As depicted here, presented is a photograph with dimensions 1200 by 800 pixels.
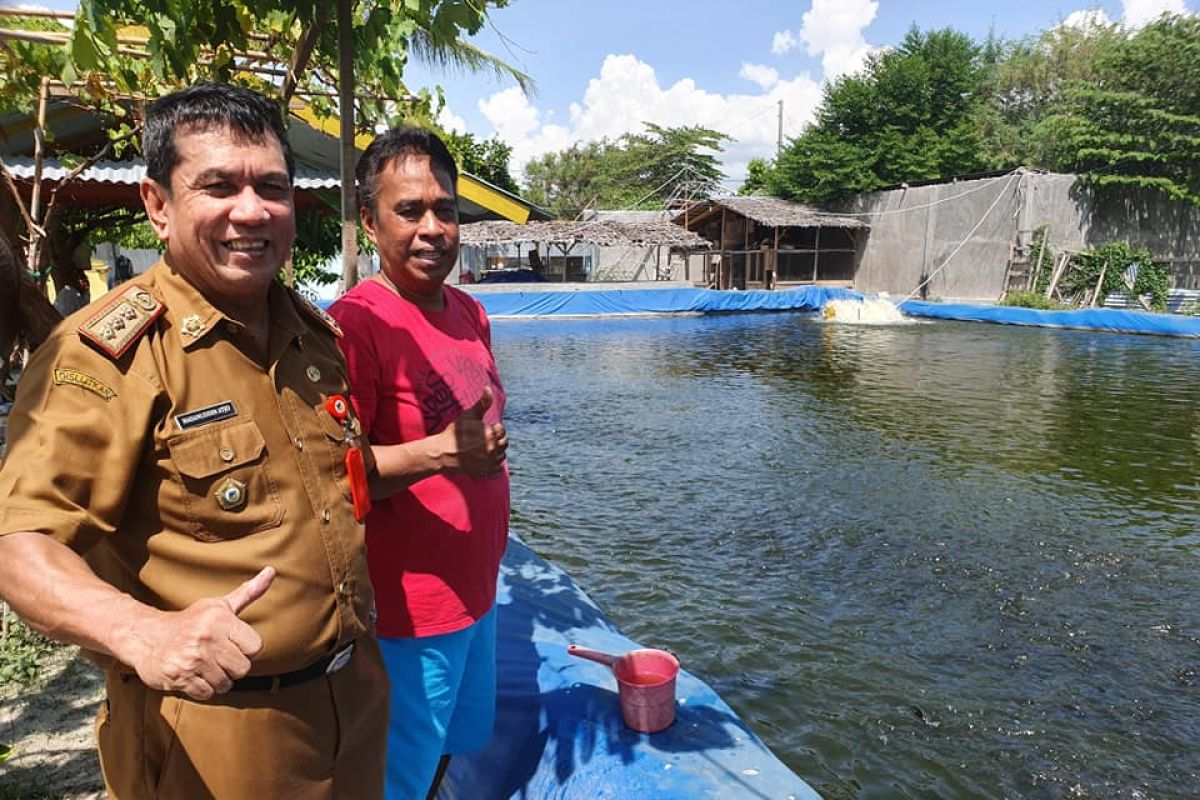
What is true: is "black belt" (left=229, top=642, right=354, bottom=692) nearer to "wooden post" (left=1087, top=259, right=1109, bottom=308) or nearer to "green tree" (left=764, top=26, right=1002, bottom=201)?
"wooden post" (left=1087, top=259, right=1109, bottom=308)

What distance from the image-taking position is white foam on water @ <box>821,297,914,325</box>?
23.6 m

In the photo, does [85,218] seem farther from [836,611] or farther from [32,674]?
[836,611]

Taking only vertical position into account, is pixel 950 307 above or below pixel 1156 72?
below

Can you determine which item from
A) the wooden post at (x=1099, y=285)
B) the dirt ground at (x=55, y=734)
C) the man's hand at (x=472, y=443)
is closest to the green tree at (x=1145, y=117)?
the wooden post at (x=1099, y=285)

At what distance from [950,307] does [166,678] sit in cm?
2547

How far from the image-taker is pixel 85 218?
909 cm

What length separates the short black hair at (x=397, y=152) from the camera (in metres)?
2.02

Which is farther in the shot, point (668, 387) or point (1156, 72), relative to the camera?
point (1156, 72)

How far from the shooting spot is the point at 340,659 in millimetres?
1483

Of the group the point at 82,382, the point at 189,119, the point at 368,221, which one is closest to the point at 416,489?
the point at 368,221

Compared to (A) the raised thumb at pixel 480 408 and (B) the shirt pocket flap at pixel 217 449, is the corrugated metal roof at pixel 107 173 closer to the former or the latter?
(A) the raised thumb at pixel 480 408

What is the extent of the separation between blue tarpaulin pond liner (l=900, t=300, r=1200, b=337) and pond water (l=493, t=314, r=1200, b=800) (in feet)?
24.1

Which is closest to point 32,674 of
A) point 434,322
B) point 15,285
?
point 15,285

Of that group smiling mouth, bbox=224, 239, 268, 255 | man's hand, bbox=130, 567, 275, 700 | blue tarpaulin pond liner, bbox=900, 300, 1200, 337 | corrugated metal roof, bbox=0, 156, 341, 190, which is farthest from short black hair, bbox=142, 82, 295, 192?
blue tarpaulin pond liner, bbox=900, 300, 1200, 337
